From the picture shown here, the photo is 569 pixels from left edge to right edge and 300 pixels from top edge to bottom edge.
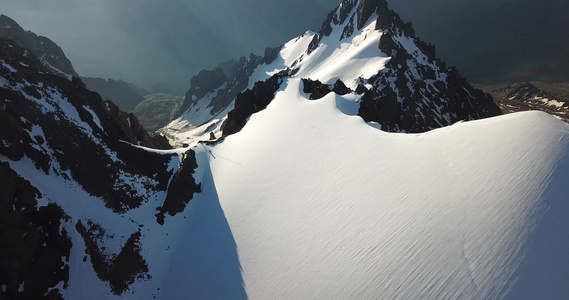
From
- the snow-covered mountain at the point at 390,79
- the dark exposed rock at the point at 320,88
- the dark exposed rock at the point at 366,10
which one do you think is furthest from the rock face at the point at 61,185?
the dark exposed rock at the point at 366,10

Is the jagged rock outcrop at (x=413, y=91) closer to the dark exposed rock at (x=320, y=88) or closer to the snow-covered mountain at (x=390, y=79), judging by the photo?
the snow-covered mountain at (x=390, y=79)

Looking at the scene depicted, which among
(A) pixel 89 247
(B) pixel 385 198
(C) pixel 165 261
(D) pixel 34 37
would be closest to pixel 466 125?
(B) pixel 385 198

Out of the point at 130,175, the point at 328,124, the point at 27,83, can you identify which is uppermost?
the point at 27,83

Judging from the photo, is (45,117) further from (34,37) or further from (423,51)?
(34,37)

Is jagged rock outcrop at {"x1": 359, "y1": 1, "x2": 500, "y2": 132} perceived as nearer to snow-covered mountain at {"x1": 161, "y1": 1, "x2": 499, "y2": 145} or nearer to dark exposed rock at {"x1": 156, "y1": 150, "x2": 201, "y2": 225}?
snow-covered mountain at {"x1": 161, "y1": 1, "x2": 499, "y2": 145}

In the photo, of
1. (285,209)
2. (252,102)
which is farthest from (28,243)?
(252,102)

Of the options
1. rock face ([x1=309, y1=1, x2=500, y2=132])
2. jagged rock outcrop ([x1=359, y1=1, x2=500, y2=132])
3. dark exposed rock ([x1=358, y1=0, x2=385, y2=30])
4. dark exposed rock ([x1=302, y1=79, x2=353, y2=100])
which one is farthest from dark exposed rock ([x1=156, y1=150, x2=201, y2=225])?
Answer: dark exposed rock ([x1=358, y1=0, x2=385, y2=30])

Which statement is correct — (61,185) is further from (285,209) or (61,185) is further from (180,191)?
(285,209)
